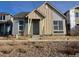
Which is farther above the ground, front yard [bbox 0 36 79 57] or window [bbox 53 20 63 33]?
window [bbox 53 20 63 33]

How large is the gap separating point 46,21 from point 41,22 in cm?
11

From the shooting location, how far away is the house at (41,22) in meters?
3.76

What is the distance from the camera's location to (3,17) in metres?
3.72

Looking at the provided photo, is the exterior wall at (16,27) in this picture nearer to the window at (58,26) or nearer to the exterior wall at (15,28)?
the exterior wall at (15,28)

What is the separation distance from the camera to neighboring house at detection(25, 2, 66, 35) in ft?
12.4

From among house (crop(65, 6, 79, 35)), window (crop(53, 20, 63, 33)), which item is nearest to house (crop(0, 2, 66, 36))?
window (crop(53, 20, 63, 33))

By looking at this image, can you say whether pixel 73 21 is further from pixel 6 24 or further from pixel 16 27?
pixel 6 24

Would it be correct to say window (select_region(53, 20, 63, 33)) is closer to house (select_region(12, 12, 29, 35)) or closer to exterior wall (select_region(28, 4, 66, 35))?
exterior wall (select_region(28, 4, 66, 35))

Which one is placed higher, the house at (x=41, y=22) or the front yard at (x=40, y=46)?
the house at (x=41, y=22)

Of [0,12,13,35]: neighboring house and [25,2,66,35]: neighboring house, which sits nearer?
[0,12,13,35]: neighboring house

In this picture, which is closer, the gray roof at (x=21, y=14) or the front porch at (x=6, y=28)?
the front porch at (x=6, y=28)

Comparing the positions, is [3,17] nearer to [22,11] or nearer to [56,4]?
[22,11]

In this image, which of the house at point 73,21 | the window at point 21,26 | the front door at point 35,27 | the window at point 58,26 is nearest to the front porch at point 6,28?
the window at point 21,26

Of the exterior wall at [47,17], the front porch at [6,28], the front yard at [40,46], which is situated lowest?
the front yard at [40,46]
